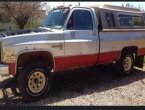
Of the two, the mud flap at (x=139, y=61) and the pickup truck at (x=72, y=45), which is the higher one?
the pickup truck at (x=72, y=45)

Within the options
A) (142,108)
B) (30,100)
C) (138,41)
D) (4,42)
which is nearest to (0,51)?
(4,42)

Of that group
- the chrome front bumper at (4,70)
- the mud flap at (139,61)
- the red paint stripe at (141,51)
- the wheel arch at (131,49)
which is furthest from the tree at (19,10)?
the chrome front bumper at (4,70)

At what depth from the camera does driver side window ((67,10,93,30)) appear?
24.6 feet

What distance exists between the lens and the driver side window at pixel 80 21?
24.6 ft

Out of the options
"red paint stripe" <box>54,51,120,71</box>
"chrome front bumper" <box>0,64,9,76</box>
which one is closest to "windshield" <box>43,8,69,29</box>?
"red paint stripe" <box>54,51,120,71</box>

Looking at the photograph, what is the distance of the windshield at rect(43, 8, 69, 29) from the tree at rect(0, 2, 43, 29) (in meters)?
23.4

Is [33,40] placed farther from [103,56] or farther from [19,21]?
[19,21]

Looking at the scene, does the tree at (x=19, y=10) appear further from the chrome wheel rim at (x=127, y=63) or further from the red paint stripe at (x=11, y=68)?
the red paint stripe at (x=11, y=68)

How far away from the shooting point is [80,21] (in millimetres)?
7711

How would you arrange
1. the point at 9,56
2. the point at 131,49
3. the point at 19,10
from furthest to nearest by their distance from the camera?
1. the point at 19,10
2. the point at 131,49
3. the point at 9,56

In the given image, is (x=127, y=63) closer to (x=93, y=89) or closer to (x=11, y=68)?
(x=93, y=89)

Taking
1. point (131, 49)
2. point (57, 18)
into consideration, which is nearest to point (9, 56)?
point (57, 18)

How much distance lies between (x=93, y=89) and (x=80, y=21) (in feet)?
6.02

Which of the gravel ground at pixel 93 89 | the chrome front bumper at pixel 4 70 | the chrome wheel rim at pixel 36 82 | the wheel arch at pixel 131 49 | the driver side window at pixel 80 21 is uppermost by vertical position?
the driver side window at pixel 80 21
